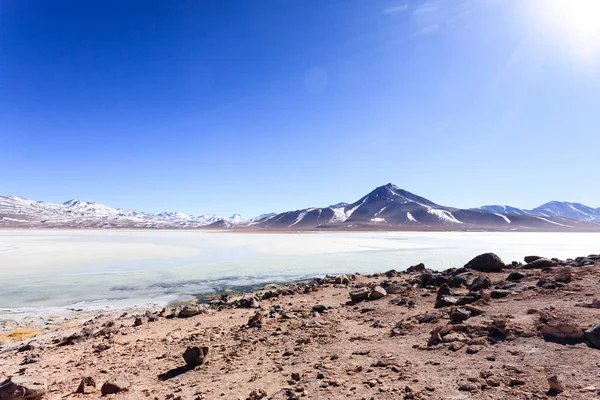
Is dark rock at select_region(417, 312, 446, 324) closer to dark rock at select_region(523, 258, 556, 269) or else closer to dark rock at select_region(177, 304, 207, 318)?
dark rock at select_region(177, 304, 207, 318)

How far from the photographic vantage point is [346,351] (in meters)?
7.62

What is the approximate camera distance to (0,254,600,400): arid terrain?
559 cm

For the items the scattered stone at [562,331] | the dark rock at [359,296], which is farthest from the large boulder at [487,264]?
the scattered stone at [562,331]

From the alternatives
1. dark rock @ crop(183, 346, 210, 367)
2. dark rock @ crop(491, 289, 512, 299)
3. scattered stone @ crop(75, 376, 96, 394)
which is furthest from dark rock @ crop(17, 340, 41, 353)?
dark rock @ crop(491, 289, 512, 299)

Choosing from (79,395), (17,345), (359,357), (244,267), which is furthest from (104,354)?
(244,267)

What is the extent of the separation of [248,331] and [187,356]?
2.62m

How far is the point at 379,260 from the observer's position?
104 ft

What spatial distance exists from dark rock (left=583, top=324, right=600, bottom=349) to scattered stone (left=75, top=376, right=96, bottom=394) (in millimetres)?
9309

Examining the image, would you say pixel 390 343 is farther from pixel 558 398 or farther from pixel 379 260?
pixel 379 260

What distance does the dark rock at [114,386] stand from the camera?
21.7 ft

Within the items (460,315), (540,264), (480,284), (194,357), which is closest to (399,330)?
(460,315)

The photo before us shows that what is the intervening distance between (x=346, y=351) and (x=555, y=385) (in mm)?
3838

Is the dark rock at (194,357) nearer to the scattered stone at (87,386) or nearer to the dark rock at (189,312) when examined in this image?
the scattered stone at (87,386)

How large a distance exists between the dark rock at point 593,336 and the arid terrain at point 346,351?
2 cm
